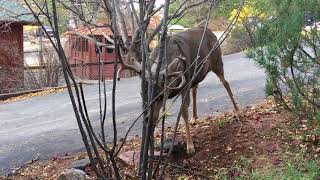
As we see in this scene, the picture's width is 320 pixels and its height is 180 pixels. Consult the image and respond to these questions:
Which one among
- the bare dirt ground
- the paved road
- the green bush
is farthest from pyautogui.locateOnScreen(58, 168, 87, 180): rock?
the green bush

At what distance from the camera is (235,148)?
20.1ft

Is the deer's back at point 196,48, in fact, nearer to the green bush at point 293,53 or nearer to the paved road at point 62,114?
the green bush at point 293,53

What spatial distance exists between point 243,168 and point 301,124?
135cm

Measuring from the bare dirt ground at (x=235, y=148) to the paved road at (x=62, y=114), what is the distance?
948mm

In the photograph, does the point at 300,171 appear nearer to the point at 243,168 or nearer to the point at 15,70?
the point at 243,168

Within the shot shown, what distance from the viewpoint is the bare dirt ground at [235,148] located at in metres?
5.46

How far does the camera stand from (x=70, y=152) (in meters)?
8.19

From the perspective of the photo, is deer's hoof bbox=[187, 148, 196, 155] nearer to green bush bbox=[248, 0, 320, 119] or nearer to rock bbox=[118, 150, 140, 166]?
rock bbox=[118, 150, 140, 166]

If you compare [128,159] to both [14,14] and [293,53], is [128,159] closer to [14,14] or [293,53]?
[14,14]

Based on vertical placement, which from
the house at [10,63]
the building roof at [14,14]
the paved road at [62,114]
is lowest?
the paved road at [62,114]

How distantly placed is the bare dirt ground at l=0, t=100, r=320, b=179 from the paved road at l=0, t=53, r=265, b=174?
0.95 metres

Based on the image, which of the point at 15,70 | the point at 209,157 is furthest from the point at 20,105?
the point at 209,157

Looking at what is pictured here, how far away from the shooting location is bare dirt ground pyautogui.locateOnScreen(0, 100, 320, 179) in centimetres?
546

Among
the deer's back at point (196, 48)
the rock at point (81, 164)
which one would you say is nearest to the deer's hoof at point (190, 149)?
the deer's back at point (196, 48)
